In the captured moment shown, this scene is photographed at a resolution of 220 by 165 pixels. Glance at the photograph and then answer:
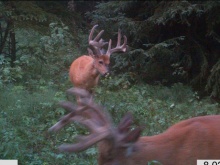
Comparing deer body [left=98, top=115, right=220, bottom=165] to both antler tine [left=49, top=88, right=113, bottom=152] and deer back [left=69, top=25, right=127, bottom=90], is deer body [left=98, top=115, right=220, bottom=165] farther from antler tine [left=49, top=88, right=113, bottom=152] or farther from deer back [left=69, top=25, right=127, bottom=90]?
deer back [left=69, top=25, right=127, bottom=90]

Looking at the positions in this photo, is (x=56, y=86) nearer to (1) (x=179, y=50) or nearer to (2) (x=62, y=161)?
(1) (x=179, y=50)

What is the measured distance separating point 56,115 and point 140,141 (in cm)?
529

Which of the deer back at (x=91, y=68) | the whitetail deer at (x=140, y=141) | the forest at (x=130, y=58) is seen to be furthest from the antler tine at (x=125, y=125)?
the deer back at (x=91, y=68)

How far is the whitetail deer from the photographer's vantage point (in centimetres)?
349

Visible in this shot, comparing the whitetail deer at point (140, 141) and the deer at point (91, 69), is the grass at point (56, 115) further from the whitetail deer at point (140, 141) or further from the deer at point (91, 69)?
the whitetail deer at point (140, 141)

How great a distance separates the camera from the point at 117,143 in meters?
3.49

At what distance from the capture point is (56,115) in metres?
8.86

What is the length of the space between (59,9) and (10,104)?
6328 millimetres

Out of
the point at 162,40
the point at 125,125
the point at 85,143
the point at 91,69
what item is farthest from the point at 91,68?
the point at 85,143

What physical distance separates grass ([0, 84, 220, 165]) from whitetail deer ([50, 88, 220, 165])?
2385 mm

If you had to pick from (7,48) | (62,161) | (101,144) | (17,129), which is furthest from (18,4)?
(101,144)

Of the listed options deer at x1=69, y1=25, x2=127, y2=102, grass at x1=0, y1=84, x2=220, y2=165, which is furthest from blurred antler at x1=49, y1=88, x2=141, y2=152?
deer at x1=69, y1=25, x2=127, y2=102

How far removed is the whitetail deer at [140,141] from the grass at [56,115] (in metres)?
2.38

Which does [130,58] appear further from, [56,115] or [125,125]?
[125,125]
